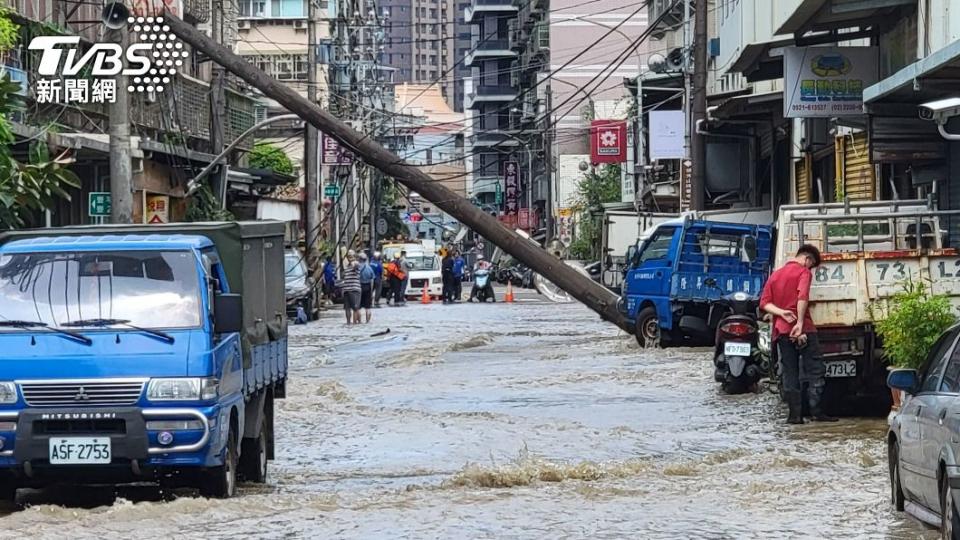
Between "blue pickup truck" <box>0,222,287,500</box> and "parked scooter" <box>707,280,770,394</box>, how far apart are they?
366 inches

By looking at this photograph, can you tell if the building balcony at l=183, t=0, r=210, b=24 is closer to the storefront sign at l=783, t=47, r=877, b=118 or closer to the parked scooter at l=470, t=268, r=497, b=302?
the parked scooter at l=470, t=268, r=497, b=302

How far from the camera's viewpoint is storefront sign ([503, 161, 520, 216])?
120 m

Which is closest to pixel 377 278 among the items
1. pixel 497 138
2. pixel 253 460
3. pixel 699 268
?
pixel 699 268

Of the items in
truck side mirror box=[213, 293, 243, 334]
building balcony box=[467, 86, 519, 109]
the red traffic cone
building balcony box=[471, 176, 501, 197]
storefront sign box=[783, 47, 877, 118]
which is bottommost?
the red traffic cone

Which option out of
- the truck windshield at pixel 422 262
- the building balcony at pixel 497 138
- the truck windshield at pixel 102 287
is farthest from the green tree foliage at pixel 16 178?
the truck windshield at pixel 422 262

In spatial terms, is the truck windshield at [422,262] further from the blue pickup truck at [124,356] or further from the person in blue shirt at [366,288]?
the blue pickup truck at [124,356]

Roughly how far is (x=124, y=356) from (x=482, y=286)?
5272 centimetres

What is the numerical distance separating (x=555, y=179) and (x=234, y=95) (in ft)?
185

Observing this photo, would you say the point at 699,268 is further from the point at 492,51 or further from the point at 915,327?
the point at 492,51

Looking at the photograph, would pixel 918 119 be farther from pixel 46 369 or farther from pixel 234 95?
pixel 234 95

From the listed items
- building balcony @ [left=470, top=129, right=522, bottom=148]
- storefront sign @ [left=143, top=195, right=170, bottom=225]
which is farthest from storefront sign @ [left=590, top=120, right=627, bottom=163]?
storefront sign @ [left=143, top=195, right=170, bottom=225]

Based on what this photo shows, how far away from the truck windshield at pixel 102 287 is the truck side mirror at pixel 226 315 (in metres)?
0.15

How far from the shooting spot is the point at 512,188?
120 m

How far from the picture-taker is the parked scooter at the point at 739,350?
21359mm
